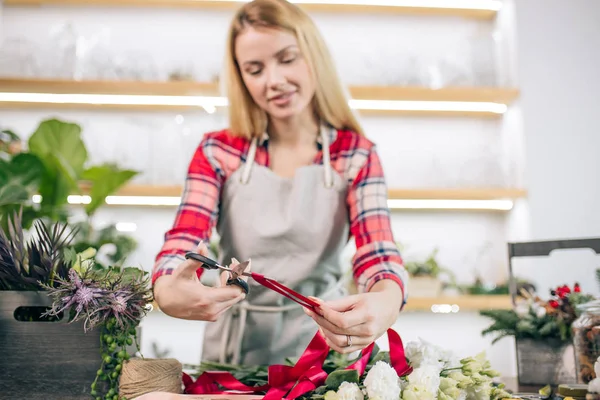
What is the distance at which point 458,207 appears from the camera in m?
2.76

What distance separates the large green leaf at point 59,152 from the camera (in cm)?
220

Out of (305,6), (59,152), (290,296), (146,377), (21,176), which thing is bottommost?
(146,377)

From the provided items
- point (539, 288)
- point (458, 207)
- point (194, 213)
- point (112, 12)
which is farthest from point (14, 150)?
point (539, 288)

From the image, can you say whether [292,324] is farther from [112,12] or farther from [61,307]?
[112,12]

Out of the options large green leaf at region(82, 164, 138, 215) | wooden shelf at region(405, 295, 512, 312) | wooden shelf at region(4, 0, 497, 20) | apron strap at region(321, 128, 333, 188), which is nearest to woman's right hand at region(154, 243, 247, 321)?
apron strap at region(321, 128, 333, 188)

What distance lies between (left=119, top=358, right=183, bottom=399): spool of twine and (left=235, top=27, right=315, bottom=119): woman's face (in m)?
0.60

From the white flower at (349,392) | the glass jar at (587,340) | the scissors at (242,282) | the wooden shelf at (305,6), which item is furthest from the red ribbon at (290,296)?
the wooden shelf at (305,6)

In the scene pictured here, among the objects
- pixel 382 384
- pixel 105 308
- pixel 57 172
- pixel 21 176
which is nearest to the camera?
pixel 382 384

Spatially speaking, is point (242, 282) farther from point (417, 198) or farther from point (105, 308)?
point (417, 198)

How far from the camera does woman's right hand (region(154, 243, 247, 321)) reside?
0.81 meters

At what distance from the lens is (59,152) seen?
2.25m

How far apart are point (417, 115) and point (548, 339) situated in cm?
189

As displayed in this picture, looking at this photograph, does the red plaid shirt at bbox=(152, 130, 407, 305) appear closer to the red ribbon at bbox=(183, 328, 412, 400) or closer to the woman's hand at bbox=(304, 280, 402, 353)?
the woman's hand at bbox=(304, 280, 402, 353)

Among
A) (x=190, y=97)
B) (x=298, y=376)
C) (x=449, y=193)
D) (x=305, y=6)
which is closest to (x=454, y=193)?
(x=449, y=193)
